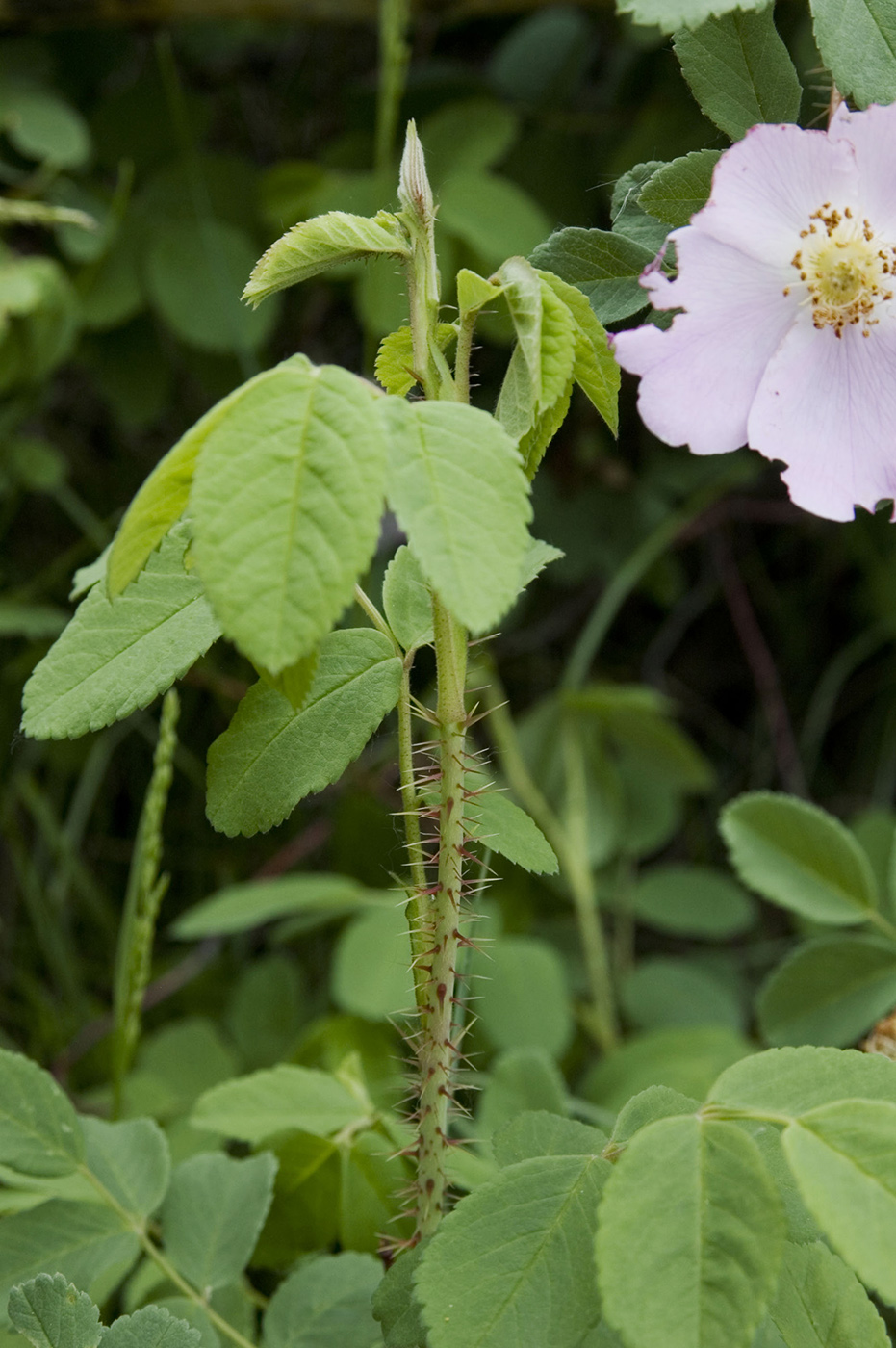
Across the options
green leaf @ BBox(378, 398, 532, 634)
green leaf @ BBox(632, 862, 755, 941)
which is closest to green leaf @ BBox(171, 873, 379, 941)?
green leaf @ BBox(632, 862, 755, 941)

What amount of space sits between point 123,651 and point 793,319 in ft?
0.97

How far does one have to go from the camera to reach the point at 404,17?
1062 mm

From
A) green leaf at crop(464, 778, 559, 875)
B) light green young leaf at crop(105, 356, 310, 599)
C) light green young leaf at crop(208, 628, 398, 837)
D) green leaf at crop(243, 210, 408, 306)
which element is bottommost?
green leaf at crop(464, 778, 559, 875)

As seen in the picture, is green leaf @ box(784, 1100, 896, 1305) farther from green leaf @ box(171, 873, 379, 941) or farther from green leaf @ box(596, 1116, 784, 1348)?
green leaf @ box(171, 873, 379, 941)

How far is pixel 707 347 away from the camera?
490mm

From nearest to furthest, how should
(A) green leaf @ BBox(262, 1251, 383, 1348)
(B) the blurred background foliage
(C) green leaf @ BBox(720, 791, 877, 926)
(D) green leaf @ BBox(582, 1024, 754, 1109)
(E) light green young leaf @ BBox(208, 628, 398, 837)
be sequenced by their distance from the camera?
(E) light green young leaf @ BBox(208, 628, 398, 837), (A) green leaf @ BBox(262, 1251, 383, 1348), (C) green leaf @ BBox(720, 791, 877, 926), (D) green leaf @ BBox(582, 1024, 754, 1109), (B) the blurred background foliage

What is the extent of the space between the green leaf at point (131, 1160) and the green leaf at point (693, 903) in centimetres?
88

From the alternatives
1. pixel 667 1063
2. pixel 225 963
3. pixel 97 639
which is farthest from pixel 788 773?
pixel 97 639

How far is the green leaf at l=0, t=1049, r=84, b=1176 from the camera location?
56 centimetres

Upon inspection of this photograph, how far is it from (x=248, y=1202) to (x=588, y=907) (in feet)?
2.37

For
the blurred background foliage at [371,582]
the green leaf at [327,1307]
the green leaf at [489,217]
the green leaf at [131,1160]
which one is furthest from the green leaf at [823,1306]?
the green leaf at [489,217]

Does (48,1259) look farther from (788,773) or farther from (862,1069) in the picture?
(788,773)

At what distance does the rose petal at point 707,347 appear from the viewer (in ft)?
1.55

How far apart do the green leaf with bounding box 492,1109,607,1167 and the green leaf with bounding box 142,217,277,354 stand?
1063mm
